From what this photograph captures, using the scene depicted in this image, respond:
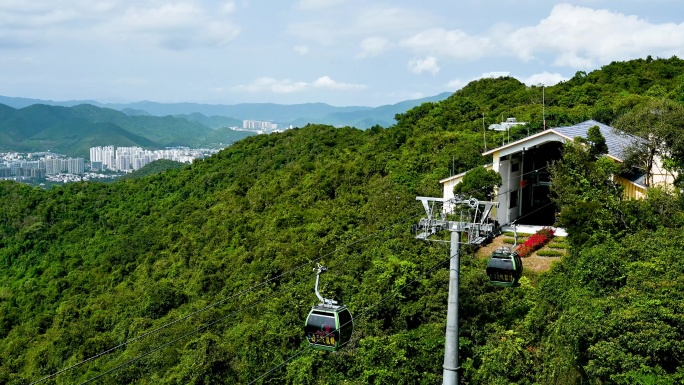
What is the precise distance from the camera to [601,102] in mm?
30281

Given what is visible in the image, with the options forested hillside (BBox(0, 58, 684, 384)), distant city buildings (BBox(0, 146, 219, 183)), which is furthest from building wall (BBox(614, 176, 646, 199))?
distant city buildings (BBox(0, 146, 219, 183))

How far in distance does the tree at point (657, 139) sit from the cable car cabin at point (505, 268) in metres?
6.36

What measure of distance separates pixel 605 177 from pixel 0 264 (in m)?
38.4

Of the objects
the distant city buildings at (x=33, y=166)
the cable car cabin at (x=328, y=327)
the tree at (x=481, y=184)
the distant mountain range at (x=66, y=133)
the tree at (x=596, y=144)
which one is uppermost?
the distant mountain range at (x=66, y=133)

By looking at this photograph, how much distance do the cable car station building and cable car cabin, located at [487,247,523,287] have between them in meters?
6.74

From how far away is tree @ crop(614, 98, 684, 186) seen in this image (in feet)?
49.0

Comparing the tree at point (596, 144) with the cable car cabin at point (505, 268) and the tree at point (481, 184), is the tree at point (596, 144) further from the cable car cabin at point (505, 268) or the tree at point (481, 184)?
the cable car cabin at point (505, 268)

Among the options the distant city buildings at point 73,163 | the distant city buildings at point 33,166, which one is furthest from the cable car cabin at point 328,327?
the distant city buildings at point 33,166

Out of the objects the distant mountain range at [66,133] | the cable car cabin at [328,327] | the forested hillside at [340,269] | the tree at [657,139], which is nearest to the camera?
the cable car cabin at [328,327]

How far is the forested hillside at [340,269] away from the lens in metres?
11.7

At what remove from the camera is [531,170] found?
779 inches

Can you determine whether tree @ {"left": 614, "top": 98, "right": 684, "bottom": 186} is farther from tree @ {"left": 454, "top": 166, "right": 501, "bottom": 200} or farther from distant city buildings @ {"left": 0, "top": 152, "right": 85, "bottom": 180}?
distant city buildings @ {"left": 0, "top": 152, "right": 85, "bottom": 180}

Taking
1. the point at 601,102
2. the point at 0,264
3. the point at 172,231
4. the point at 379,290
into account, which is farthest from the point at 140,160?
the point at 379,290

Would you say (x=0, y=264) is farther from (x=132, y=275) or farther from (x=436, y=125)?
(x=436, y=125)
